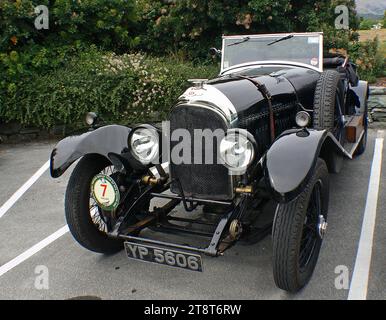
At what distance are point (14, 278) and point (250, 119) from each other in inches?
81.6

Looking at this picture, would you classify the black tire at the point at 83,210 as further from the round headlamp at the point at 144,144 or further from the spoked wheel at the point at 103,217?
the round headlamp at the point at 144,144

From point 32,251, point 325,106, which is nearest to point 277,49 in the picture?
point 325,106

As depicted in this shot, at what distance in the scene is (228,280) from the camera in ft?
9.76

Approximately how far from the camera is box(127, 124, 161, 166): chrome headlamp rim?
3166 mm

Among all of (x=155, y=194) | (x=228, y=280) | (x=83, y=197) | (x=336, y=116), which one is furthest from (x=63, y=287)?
(x=336, y=116)

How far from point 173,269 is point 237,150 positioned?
102cm

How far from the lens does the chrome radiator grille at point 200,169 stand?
2.90 metres

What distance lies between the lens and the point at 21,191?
5.02m

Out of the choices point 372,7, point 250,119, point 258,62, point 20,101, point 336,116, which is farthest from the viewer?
point 372,7

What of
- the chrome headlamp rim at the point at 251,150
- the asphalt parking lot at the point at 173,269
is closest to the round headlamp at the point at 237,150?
the chrome headlamp rim at the point at 251,150

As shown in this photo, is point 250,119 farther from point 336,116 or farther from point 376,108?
point 376,108

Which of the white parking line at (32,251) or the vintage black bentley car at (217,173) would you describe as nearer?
the vintage black bentley car at (217,173)

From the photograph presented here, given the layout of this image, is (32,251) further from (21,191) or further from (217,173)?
(217,173)

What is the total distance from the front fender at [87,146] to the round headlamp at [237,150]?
873 millimetres
